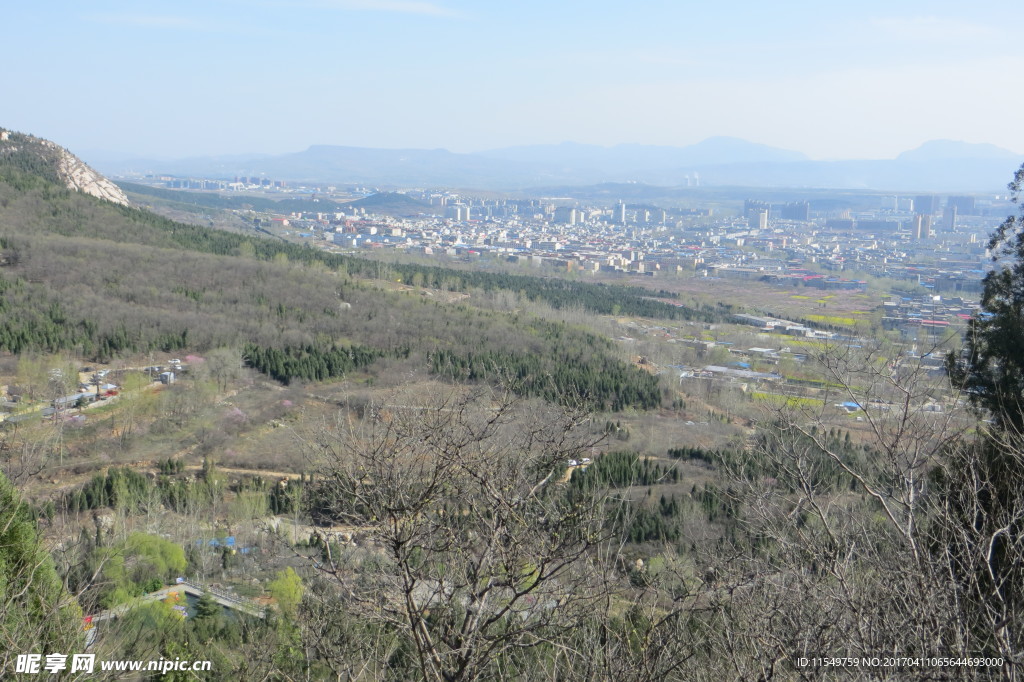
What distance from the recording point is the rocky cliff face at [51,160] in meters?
33.9

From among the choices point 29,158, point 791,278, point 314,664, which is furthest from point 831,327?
point 29,158

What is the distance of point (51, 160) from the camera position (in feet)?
116

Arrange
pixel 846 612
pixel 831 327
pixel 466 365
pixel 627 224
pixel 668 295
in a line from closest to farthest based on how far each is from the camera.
A: pixel 846 612 < pixel 466 365 < pixel 831 327 < pixel 668 295 < pixel 627 224

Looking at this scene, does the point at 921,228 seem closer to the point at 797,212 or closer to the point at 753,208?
the point at 797,212

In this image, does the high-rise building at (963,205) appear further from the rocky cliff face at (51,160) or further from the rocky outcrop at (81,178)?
the rocky cliff face at (51,160)

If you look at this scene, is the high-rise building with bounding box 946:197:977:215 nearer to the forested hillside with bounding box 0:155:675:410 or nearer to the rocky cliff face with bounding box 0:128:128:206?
the forested hillside with bounding box 0:155:675:410

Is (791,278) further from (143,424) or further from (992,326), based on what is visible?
(992,326)

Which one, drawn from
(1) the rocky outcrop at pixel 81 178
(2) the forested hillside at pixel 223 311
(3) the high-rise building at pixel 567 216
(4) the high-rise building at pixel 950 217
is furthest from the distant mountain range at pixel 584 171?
(2) the forested hillside at pixel 223 311

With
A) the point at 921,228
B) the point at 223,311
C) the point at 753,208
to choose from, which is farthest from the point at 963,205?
the point at 223,311

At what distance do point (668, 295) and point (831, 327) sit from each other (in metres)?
13.7

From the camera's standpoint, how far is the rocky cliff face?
111ft

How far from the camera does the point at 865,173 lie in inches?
6732

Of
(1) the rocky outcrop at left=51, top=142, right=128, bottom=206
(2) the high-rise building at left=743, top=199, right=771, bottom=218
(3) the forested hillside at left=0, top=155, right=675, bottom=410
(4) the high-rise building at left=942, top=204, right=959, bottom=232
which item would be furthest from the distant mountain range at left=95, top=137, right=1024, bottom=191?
(3) the forested hillside at left=0, top=155, right=675, bottom=410

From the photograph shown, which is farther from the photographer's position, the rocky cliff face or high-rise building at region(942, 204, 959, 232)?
high-rise building at region(942, 204, 959, 232)
